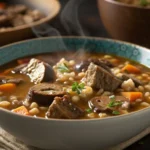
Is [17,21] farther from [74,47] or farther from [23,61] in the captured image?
[23,61]

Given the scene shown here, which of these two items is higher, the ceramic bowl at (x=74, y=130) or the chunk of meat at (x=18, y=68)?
the ceramic bowl at (x=74, y=130)

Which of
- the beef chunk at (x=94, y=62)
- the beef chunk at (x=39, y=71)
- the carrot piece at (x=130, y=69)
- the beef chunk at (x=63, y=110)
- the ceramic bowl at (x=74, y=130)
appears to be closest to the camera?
the ceramic bowl at (x=74, y=130)

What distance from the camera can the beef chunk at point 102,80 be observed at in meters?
2.34

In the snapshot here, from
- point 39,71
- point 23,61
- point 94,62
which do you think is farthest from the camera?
point 23,61

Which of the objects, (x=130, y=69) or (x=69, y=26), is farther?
(x=69, y=26)

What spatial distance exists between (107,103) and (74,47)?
0.90 meters

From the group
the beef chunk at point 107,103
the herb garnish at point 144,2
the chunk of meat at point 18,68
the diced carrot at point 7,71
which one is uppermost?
the herb garnish at point 144,2

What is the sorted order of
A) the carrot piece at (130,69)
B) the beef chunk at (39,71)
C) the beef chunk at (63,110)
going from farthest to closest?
the carrot piece at (130,69), the beef chunk at (39,71), the beef chunk at (63,110)

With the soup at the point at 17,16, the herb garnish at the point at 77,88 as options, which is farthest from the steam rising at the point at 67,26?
the herb garnish at the point at 77,88

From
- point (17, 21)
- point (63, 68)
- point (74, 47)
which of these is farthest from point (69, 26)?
point (63, 68)

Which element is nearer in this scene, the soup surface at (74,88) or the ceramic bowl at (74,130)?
the ceramic bowl at (74,130)

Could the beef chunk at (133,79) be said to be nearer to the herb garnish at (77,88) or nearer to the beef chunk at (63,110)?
the herb garnish at (77,88)

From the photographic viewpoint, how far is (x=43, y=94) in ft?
7.10

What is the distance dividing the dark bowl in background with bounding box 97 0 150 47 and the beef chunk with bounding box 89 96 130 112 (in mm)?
1053
